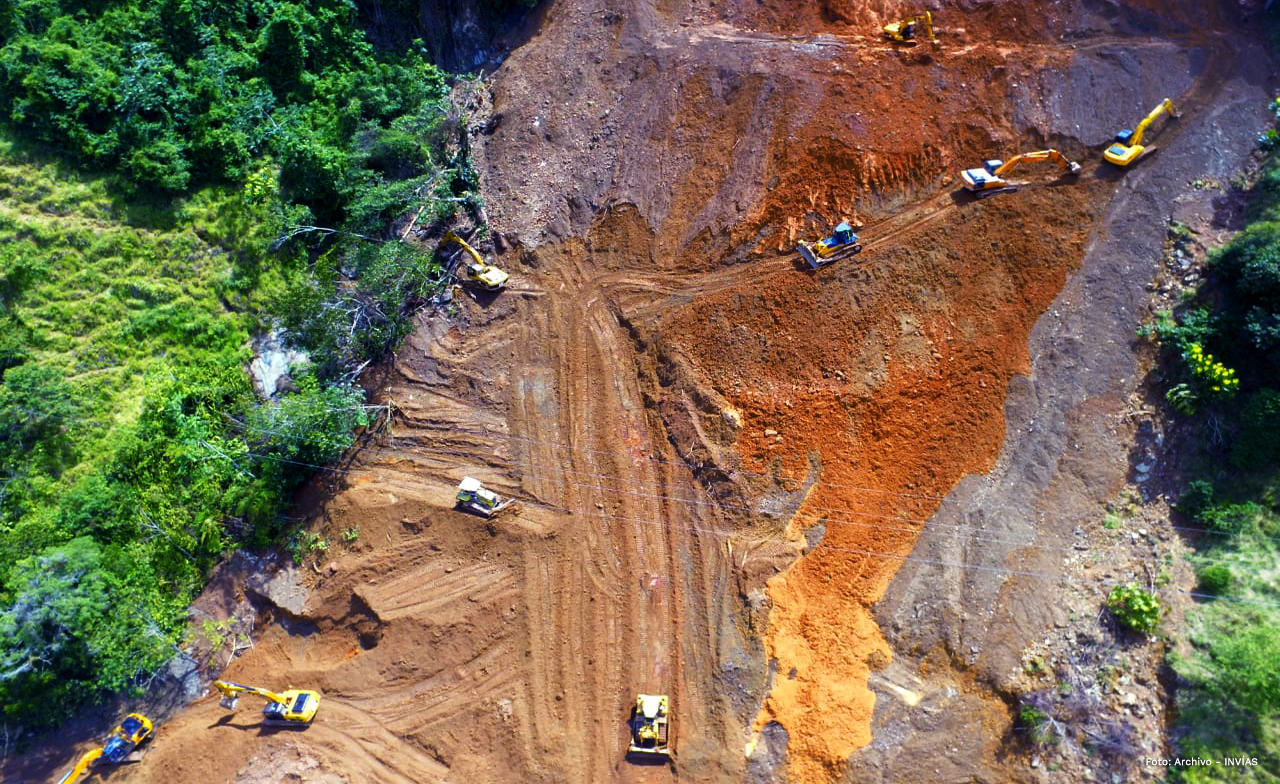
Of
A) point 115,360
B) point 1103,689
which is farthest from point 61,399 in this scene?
point 1103,689

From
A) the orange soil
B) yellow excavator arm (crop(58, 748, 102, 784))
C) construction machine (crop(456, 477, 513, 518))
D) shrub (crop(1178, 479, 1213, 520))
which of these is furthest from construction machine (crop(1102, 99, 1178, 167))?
yellow excavator arm (crop(58, 748, 102, 784))

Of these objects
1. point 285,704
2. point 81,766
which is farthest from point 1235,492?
point 81,766

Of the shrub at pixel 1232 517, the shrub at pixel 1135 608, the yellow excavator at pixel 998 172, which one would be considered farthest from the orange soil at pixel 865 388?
the shrub at pixel 1232 517

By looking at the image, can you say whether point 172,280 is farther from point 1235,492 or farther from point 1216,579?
point 1235,492

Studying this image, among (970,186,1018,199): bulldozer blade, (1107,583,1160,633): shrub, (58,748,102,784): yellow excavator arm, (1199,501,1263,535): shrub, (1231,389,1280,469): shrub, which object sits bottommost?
(58,748,102,784): yellow excavator arm

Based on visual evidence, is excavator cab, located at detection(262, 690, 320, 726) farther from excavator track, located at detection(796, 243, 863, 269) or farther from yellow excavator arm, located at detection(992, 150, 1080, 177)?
yellow excavator arm, located at detection(992, 150, 1080, 177)

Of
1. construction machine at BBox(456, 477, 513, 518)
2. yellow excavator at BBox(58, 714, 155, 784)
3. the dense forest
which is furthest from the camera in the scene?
construction machine at BBox(456, 477, 513, 518)

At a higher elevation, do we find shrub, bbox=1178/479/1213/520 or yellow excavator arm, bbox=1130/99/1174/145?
yellow excavator arm, bbox=1130/99/1174/145
